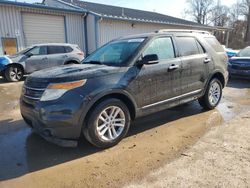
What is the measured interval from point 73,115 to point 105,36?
570 inches

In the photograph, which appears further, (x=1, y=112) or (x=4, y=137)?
(x=1, y=112)

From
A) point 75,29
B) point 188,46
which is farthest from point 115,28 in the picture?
point 188,46

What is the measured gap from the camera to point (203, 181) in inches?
117

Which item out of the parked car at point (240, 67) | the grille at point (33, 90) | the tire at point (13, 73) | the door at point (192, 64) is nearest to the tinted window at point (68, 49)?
the tire at point (13, 73)

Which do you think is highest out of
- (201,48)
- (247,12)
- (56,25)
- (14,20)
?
(247,12)

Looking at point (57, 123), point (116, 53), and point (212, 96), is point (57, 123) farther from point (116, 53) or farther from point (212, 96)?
point (212, 96)

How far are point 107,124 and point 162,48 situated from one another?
1.86 meters

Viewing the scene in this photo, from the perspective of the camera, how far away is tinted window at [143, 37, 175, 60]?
4.49 meters

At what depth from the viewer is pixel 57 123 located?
350 centimetres

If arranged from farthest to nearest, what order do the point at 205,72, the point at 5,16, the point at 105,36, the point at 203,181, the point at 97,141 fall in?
A: the point at 105,36 → the point at 5,16 → the point at 205,72 → the point at 97,141 → the point at 203,181

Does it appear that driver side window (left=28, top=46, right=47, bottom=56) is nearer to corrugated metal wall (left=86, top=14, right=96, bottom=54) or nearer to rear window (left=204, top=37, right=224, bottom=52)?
corrugated metal wall (left=86, top=14, right=96, bottom=54)

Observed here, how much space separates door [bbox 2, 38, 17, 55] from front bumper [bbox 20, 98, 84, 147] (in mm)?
12237

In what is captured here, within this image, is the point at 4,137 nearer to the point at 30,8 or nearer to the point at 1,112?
the point at 1,112

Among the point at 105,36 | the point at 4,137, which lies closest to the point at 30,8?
the point at 105,36
